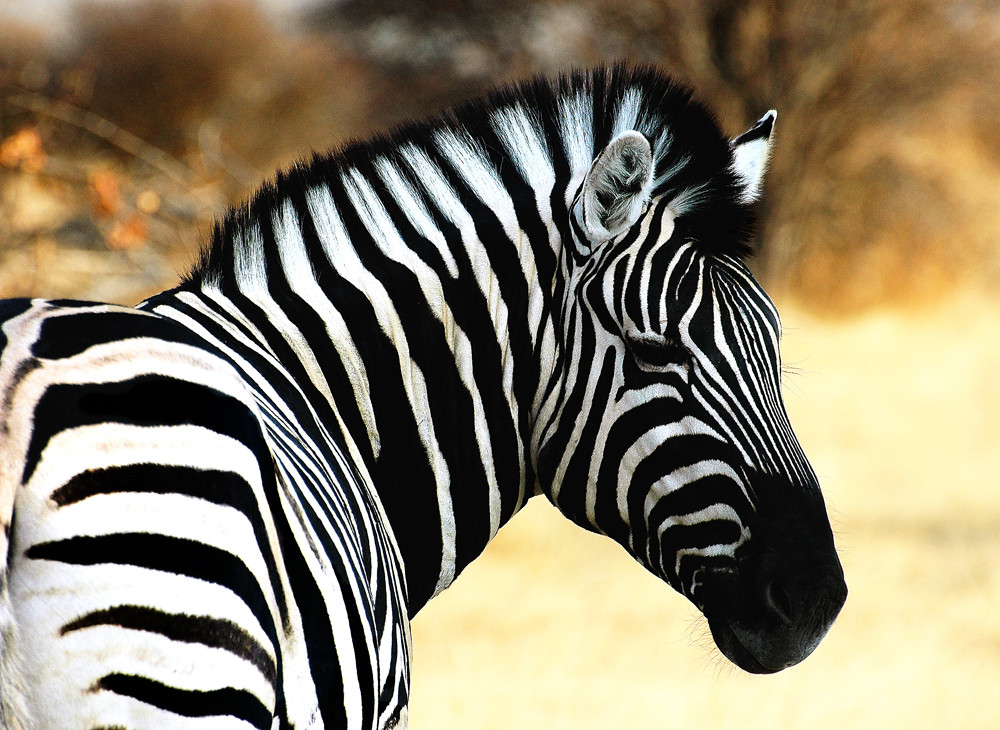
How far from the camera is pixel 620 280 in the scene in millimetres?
2398

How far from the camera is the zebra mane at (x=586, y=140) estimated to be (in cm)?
254

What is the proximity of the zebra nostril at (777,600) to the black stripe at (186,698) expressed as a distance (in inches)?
50.0

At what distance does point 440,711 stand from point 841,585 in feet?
14.9

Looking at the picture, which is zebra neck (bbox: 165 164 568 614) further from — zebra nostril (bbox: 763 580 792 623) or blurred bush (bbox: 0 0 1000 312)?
blurred bush (bbox: 0 0 1000 312)

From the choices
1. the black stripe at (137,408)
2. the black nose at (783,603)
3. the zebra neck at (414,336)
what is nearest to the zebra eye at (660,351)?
the zebra neck at (414,336)

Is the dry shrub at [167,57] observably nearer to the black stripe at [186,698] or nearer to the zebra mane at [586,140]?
the zebra mane at [586,140]

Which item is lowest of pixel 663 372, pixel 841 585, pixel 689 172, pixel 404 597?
pixel 841 585

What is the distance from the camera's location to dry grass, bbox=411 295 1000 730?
21.0 feet

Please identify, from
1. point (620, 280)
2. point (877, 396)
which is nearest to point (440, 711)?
point (620, 280)

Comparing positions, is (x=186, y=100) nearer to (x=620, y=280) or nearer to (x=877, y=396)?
(x=877, y=396)

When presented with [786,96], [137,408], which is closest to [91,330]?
[137,408]

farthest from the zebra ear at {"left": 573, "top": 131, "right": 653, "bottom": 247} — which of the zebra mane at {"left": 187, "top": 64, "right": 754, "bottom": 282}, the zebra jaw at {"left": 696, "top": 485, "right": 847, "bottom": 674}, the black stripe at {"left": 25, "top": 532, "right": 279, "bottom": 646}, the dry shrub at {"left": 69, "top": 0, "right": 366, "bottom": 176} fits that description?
the dry shrub at {"left": 69, "top": 0, "right": 366, "bottom": 176}

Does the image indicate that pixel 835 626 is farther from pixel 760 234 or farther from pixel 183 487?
pixel 183 487

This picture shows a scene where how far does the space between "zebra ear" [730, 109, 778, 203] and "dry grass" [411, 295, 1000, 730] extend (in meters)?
1.21
